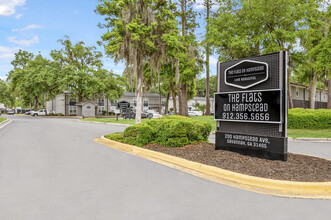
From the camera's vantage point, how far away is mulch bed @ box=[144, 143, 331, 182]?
18.3ft

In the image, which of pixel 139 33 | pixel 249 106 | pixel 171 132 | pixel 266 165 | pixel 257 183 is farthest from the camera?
pixel 139 33

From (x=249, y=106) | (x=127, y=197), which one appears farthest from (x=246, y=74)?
(x=127, y=197)

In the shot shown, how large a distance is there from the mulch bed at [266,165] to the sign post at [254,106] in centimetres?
36

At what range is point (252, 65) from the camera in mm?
7582

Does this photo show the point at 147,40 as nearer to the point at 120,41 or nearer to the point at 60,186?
the point at 120,41

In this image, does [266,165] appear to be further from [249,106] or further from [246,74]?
[246,74]

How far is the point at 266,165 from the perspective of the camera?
6320 mm

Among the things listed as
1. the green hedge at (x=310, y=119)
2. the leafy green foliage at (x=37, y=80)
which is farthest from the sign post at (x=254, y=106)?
the leafy green foliage at (x=37, y=80)

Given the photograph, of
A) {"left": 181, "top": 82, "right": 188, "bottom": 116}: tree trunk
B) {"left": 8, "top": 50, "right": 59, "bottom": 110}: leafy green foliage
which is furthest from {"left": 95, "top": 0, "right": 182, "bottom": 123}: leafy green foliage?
{"left": 8, "top": 50, "right": 59, "bottom": 110}: leafy green foliage

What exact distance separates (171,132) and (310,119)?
43.6ft

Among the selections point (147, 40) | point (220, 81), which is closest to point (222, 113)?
point (220, 81)

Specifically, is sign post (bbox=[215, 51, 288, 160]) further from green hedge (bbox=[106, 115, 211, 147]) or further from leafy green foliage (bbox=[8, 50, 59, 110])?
leafy green foliage (bbox=[8, 50, 59, 110])

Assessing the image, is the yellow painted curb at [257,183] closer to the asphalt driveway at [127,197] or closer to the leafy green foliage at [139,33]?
the asphalt driveway at [127,197]

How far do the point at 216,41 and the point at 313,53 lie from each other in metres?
7.74
